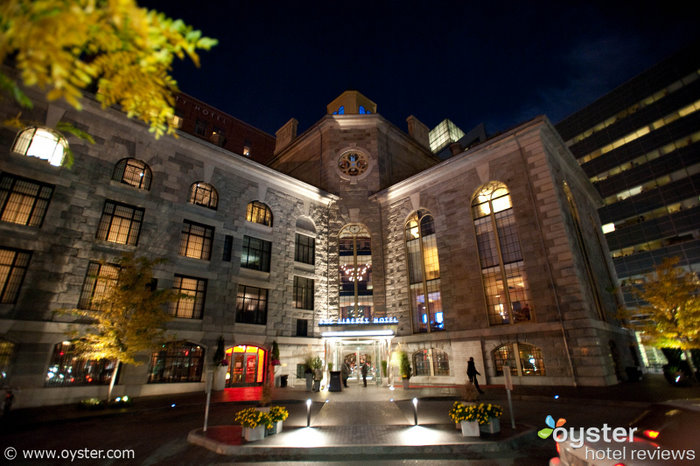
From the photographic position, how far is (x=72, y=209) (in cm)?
1758

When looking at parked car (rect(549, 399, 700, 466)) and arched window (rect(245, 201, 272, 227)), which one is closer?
parked car (rect(549, 399, 700, 466))

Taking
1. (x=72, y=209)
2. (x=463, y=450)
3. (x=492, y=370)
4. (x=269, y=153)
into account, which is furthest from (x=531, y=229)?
(x=269, y=153)

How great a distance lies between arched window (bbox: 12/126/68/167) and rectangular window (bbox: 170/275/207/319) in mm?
9165

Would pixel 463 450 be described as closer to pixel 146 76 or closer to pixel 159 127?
pixel 159 127

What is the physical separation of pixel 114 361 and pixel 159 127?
18842mm

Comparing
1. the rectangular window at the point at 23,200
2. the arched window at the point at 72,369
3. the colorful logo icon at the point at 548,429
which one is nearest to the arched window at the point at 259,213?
the rectangular window at the point at 23,200

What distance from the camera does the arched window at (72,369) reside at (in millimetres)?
15789

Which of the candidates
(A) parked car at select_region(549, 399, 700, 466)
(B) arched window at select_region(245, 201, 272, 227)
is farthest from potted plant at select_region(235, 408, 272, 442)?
(B) arched window at select_region(245, 201, 272, 227)

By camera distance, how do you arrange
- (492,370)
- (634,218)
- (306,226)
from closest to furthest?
(492,370)
(306,226)
(634,218)

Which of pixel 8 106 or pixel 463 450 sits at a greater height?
pixel 8 106

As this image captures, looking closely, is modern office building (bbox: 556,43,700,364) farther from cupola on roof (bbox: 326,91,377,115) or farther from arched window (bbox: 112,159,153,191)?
arched window (bbox: 112,159,153,191)

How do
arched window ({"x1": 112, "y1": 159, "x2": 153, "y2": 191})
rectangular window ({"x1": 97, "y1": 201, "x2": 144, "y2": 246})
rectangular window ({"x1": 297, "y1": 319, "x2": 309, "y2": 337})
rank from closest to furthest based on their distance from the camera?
rectangular window ({"x1": 97, "y1": 201, "x2": 144, "y2": 246}), arched window ({"x1": 112, "y1": 159, "x2": 153, "y2": 191}), rectangular window ({"x1": 297, "y1": 319, "x2": 309, "y2": 337})

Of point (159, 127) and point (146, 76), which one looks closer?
point (146, 76)

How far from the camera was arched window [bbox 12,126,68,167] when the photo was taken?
17.0m
